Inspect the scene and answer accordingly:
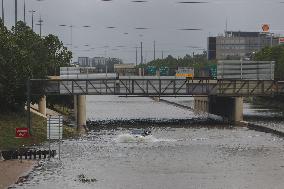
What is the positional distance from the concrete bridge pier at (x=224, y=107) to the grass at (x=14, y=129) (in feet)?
112

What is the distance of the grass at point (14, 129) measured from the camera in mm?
74500

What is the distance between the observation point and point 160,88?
11131cm

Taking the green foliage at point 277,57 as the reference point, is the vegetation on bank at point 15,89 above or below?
below

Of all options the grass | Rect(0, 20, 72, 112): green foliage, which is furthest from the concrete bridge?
the grass

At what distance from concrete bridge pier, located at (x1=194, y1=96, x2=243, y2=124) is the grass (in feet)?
112

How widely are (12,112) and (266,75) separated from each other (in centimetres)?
5016

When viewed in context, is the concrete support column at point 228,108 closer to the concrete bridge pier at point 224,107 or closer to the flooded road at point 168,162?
the concrete bridge pier at point 224,107

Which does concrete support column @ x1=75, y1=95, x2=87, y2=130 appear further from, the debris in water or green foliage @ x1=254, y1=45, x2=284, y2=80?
green foliage @ x1=254, y1=45, x2=284, y2=80

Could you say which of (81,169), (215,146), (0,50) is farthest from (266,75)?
(81,169)

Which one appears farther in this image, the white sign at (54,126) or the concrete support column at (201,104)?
the concrete support column at (201,104)

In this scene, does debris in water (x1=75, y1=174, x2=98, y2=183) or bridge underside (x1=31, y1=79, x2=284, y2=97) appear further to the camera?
bridge underside (x1=31, y1=79, x2=284, y2=97)

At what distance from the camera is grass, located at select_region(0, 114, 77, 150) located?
74500 mm

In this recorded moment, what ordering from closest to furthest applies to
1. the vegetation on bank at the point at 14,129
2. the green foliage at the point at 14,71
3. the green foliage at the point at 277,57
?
→ the vegetation on bank at the point at 14,129
the green foliage at the point at 14,71
the green foliage at the point at 277,57

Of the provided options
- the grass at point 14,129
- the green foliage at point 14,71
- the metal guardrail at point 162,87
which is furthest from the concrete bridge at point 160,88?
the grass at point 14,129
